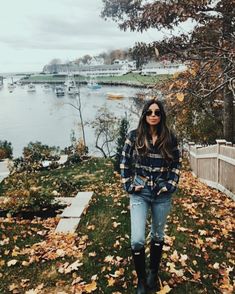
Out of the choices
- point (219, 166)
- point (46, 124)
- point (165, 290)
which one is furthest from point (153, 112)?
point (46, 124)

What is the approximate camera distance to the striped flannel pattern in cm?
368

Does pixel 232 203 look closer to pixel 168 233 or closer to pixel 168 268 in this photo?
pixel 168 233

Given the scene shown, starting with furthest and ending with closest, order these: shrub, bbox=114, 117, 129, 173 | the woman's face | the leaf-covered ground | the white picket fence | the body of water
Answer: the body of water < shrub, bbox=114, 117, 129, 173 < the white picket fence < the leaf-covered ground < the woman's face

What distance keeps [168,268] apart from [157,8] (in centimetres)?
727

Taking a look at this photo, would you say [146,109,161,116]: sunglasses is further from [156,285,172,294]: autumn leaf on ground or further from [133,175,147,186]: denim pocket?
[156,285,172,294]: autumn leaf on ground

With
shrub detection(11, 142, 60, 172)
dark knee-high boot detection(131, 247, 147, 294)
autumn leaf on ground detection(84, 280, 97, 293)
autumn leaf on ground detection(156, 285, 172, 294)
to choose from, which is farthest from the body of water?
dark knee-high boot detection(131, 247, 147, 294)

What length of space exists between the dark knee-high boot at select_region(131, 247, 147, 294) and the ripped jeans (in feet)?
0.24

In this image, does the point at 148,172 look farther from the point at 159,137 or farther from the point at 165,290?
the point at 165,290

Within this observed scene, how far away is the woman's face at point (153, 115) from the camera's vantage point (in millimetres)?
3785

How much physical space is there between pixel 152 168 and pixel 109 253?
1.86 metres

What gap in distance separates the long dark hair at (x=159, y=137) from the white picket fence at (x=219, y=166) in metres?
4.36

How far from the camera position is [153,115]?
12.4 feet

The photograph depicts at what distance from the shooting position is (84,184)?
35.1ft

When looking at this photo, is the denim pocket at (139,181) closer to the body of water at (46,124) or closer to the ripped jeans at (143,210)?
the ripped jeans at (143,210)
